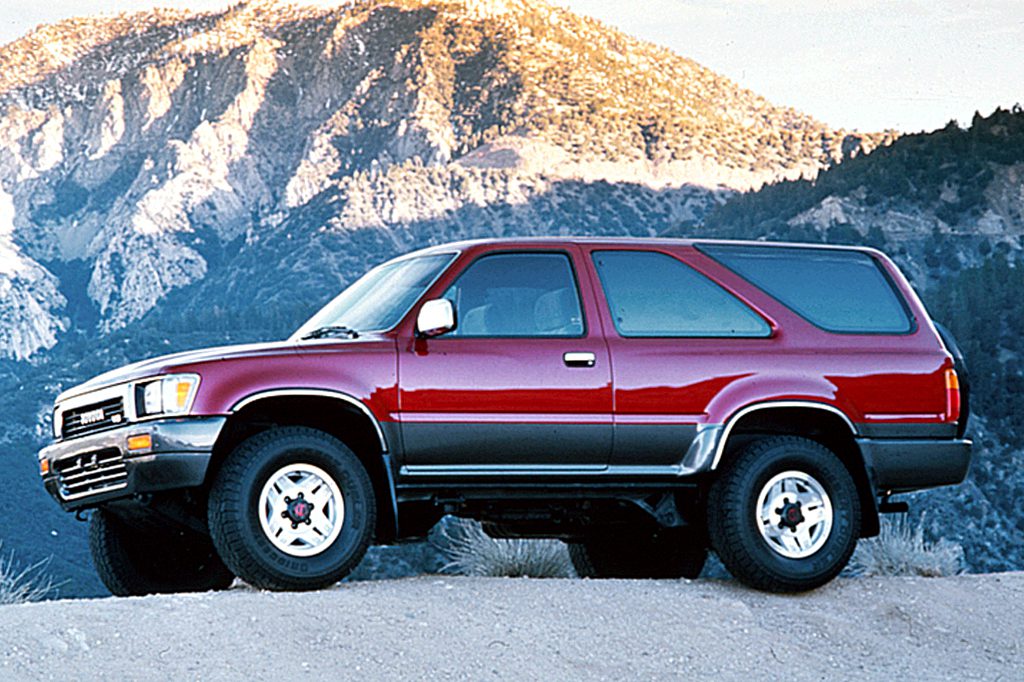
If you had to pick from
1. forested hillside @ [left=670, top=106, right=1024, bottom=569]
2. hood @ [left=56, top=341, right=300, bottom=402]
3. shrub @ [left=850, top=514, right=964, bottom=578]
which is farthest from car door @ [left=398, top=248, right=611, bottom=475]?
forested hillside @ [left=670, top=106, right=1024, bottom=569]

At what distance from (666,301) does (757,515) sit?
1276 mm

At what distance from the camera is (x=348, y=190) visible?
137500 millimetres

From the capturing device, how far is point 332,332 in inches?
325

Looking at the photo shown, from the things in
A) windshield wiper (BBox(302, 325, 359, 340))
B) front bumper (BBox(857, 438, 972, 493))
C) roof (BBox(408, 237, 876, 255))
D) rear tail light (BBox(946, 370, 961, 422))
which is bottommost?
front bumper (BBox(857, 438, 972, 493))

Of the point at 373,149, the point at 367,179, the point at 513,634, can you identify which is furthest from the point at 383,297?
the point at 373,149

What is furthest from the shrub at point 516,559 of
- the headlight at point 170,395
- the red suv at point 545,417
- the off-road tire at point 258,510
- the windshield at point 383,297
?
the headlight at point 170,395

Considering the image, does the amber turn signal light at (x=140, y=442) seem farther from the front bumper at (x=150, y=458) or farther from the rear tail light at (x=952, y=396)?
the rear tail light at (x=952, y=396)

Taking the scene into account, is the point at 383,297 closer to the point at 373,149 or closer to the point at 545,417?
the point at 545,417

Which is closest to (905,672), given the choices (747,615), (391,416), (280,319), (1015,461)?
(747,615)

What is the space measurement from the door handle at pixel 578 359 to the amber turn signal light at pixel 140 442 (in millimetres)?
2152

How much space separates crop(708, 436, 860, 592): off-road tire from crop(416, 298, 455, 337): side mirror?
1.86 meters

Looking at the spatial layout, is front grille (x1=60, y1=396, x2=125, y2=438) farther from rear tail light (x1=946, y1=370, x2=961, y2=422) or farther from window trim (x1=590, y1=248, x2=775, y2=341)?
rear tail light (x1=946, y1=370, x2=961, y2=422)

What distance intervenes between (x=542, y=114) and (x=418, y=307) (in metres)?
130

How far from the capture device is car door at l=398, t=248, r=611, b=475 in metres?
7.86
